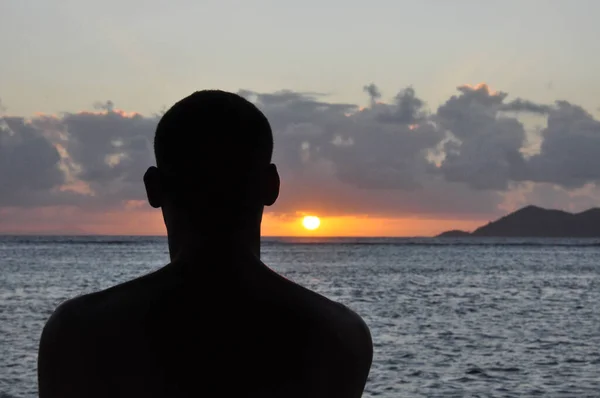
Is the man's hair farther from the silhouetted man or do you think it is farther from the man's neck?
the man's neck

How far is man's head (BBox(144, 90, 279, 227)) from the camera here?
215 centimetres

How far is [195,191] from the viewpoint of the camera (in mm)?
2205

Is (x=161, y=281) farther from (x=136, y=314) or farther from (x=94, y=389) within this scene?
(x=94, y=389)

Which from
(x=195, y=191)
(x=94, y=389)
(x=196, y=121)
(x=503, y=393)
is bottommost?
(x=503, y=393)

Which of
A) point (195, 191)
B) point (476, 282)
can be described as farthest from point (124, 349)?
point (476, 282)

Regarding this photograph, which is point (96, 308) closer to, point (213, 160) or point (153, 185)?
point (153, 185)

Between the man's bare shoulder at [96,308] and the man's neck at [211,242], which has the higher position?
the man's neck at [211,242]

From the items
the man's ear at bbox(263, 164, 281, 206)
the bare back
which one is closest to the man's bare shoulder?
the bare back

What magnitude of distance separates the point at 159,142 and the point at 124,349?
52cm

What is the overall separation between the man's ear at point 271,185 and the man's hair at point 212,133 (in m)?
0.05

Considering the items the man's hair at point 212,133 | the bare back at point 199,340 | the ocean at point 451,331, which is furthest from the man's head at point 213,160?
the ocean at point 451,331

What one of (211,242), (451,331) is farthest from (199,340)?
(451,331)

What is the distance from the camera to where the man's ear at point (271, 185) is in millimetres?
2242

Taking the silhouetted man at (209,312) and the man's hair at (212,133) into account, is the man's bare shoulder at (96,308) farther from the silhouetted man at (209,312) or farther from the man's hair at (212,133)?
the man's hair at (212,133)
